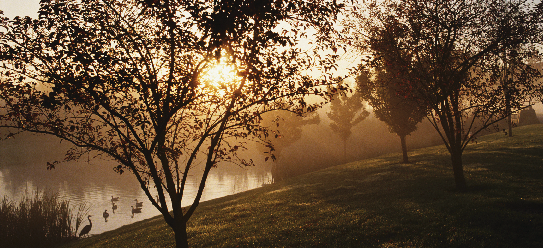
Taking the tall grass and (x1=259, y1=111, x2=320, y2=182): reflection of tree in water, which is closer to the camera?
the tall grass

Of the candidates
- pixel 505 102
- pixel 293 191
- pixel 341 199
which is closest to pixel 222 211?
pixel 293 191

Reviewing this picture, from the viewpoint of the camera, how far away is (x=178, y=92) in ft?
26.5

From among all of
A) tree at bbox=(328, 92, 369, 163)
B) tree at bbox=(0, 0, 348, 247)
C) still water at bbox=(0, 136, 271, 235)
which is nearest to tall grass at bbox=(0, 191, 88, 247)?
still water at bbox=(0, 136, 271, 235)

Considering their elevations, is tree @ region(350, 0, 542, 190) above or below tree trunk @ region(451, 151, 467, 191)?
above

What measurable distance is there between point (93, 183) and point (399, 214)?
60.0m

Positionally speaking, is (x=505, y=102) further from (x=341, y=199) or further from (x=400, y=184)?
(x=341, y=199)

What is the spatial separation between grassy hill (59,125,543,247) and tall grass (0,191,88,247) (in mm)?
7848

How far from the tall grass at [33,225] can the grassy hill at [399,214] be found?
25.7ft

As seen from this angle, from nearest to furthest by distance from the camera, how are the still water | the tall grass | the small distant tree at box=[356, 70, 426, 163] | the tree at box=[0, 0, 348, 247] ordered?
the tree at box=[0, 0, 348, 247]
the tall grass
the small distant tree at box=[356, 70, 426, 163]
the still water

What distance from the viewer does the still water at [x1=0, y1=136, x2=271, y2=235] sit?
37.8 meters

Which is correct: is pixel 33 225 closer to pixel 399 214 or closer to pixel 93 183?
pixel 399 214

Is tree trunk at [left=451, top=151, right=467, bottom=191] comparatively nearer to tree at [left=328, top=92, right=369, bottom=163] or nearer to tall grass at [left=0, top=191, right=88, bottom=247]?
tall grass at [left=0, top=191, right=88, bottom=247]

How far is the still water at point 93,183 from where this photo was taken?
124 feet

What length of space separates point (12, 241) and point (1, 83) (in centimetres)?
1936
